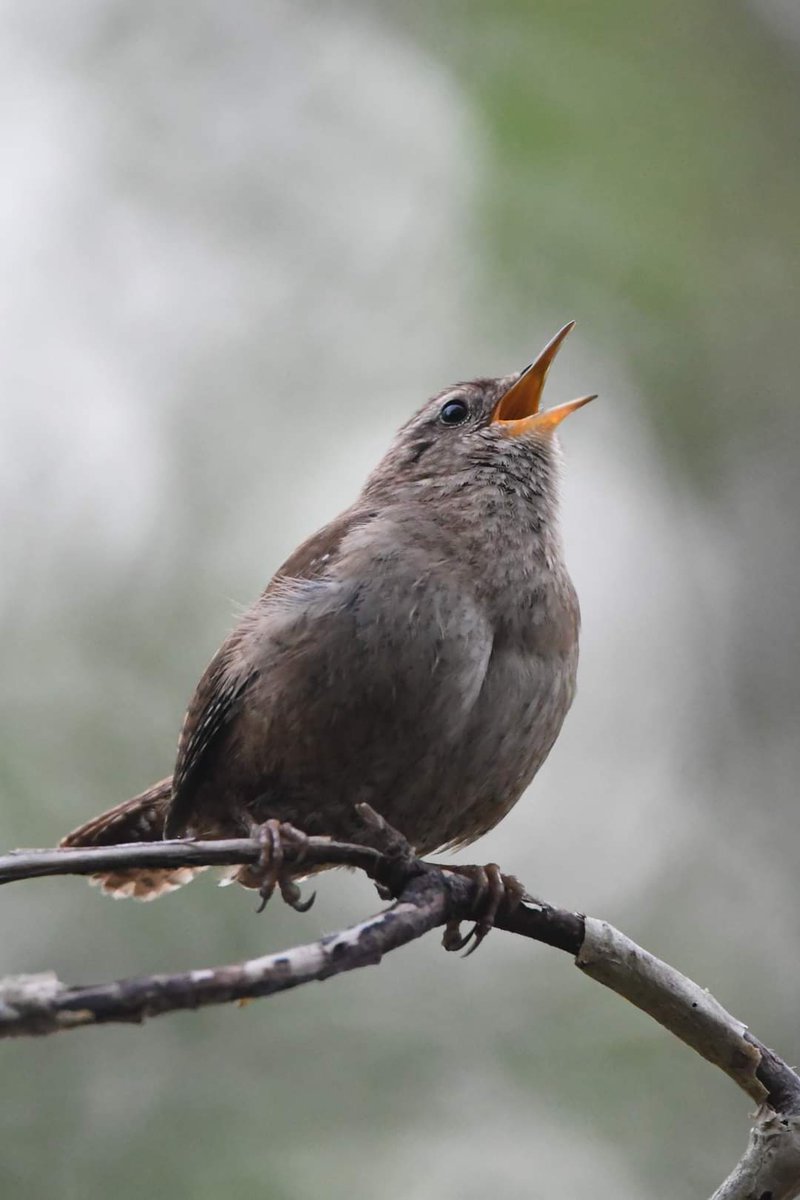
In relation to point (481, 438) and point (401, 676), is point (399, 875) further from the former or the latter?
point (481, 438)

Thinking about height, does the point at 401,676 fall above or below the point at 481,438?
below

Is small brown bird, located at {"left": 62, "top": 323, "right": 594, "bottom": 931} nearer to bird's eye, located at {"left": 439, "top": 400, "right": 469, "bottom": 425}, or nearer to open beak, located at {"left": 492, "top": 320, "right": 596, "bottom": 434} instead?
open beak, located at {"left": 492, "top": 320, "right": 596, "bottom": 434}

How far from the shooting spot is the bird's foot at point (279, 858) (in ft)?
8.87

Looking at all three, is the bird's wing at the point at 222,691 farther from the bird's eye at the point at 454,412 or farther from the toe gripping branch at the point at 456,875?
the toe gripping branch at the point at 456,875

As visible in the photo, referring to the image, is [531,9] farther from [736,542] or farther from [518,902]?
[518,902]

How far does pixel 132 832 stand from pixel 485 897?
1.67m

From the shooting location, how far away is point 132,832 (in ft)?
13.9

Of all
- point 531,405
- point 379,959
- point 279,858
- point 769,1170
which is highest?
point 531,405

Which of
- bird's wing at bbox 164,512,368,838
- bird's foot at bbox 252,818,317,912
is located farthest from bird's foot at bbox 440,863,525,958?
bird's wing at bbox 164,512,368,838

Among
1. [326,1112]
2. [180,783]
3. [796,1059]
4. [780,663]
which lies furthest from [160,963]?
[780,663]

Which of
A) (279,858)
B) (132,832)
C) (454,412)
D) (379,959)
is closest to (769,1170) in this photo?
(379,959)

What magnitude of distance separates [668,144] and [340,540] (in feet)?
10.4

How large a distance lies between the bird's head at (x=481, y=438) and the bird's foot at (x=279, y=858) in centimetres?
129

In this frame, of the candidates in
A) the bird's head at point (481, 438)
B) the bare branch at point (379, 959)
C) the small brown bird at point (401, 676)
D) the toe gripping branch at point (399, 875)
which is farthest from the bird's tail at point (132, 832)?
the bare branch at point (379, 959)
